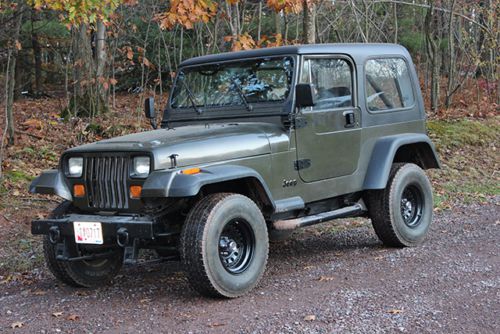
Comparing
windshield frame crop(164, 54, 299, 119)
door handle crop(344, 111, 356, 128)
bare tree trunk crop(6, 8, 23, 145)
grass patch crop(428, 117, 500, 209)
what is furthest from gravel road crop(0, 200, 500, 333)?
bare tree trunk crop(6, 8, 23, 145)

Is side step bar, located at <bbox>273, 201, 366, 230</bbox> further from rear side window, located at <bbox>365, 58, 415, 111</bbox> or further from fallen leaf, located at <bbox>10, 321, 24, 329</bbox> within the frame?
fallen leaf, located at <bbox>10, 321, 24, 329</bbox>

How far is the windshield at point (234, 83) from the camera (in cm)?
638

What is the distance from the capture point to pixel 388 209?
700 cm

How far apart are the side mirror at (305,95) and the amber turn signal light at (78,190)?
202 cm

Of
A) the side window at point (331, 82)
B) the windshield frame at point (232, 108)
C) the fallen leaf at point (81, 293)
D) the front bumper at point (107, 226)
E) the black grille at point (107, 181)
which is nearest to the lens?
the front bumper at point (107, 226)

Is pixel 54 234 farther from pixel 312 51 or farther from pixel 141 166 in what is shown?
pixel 312 51

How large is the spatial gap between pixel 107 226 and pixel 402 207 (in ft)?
11.3

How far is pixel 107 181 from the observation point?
5523 mm

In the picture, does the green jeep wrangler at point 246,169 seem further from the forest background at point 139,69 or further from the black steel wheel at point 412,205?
the forest background at point 139,69

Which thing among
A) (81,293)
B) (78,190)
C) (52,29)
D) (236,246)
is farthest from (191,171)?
(52,29)

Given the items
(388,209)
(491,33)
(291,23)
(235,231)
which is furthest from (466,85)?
(235,231)

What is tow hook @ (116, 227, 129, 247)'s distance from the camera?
17.1 feet

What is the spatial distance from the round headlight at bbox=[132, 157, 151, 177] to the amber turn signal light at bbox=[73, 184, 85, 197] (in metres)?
0.59

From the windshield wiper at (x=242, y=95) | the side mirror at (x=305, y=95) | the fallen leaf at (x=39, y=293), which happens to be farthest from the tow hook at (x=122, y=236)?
the side mirror at (x=305, y=95)
